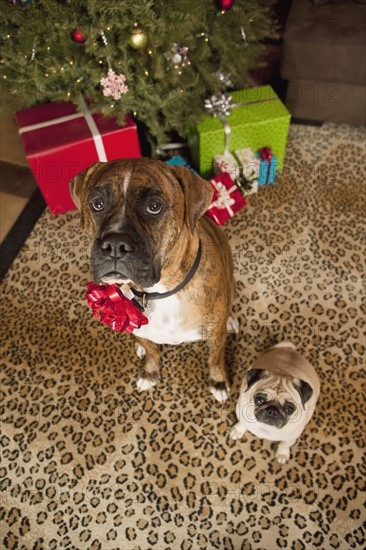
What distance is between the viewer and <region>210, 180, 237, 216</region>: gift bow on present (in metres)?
2.97

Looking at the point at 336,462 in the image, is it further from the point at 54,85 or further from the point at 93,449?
the point at 54,85

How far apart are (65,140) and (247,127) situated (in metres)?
1.30

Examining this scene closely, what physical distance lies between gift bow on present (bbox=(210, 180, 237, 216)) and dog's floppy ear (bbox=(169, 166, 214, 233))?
4.29 ft

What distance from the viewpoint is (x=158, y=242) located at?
5.05ft

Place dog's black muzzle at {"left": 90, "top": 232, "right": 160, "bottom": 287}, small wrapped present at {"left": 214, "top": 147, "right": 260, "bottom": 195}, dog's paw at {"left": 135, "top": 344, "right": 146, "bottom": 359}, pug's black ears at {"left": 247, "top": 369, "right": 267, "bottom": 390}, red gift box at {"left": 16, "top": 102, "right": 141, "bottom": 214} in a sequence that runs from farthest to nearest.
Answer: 1. small wrapped present at {"left": 214, "top": 147, "right": 260, "bottom": 195}
2. red gift box at {"left": 16, "top": 102, "right": 141, "bottom": 214}
3. dog's paw at {"left": 135, "top": 344, "right": 146, "bottom": 359}
4. pug's black ears at {"left": 247, "top": 369, "right": 267, "bottom": 390}
5. dog's black muzzle at {"left": 90, "top": 232, "right": 160, "bottom": 287}

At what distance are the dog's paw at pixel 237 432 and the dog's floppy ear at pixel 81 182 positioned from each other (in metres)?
1.42

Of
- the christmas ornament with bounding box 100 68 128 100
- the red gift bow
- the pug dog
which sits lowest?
the pug dog

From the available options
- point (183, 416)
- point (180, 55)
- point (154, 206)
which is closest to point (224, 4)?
point (180, 55)

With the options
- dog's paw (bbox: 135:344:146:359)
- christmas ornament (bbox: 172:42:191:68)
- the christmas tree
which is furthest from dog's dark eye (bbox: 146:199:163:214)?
christmas ornament (bbox: 172:42:191:68)

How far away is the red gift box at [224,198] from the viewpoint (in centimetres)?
295

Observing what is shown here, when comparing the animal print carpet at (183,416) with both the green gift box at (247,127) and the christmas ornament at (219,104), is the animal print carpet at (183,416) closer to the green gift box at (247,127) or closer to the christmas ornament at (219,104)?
the green gift box at (247,127)

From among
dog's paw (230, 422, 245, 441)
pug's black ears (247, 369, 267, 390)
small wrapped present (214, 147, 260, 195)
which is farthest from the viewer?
small wrapped present (214, 147, 260, 195)

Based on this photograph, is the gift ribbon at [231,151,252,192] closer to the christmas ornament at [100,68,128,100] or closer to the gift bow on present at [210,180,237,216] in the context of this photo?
the gift bow on present at [210,180,237,216]

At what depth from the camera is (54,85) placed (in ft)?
8.98
